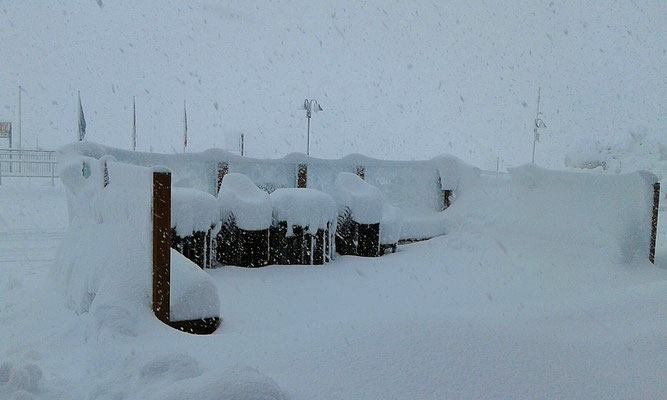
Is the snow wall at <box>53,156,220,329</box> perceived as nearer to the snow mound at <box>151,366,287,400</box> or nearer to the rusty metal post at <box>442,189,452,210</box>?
the snow mound at <box>151,366,287,400</box>

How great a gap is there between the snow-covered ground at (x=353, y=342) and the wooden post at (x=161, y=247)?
0.25 m

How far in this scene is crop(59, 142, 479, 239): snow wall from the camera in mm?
10092

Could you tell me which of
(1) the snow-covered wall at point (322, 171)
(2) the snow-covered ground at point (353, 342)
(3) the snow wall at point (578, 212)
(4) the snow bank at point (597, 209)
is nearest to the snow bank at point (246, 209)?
→ (2) the snow-covered ground at point (353, 342)

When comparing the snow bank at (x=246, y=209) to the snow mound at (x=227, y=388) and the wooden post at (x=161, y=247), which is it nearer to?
the wooden post at (x=161, y=247)

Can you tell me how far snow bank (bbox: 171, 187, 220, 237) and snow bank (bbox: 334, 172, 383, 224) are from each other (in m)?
2.40

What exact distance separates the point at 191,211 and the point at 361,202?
9.77 feet

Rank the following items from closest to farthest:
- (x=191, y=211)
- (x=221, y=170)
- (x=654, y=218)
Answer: (x=191, y=211)
(x=654, y=218)
(x=221, y=170)

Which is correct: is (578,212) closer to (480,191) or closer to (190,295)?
(480,191)

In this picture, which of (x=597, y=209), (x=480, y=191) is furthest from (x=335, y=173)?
(x=597, y=209)

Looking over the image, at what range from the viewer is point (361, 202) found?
30.6ft

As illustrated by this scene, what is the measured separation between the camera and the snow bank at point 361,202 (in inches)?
367

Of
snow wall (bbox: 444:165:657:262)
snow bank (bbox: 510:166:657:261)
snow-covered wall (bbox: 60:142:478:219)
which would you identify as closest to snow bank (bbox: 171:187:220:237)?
snow-covered wall (bbox: 60:142:478:219)

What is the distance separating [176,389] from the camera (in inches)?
115

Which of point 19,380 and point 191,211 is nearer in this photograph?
point 19,380
